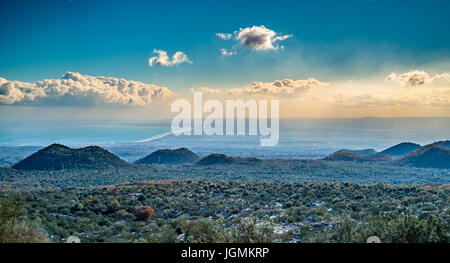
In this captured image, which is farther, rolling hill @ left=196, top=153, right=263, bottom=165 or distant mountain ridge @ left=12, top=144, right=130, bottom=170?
rolling hill @ left=196, top=153, right=263, bottom=165

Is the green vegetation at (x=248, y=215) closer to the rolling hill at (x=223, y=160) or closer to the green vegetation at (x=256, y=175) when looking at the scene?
the green vegetation at (x=256, y=175)

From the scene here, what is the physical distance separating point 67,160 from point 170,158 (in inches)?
1049

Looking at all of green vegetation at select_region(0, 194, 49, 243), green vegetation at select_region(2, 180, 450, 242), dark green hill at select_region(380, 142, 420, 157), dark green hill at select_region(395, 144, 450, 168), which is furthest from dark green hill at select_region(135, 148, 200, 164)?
green vegetation at select_region(0, 194, 49, 243)

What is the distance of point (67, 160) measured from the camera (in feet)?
156

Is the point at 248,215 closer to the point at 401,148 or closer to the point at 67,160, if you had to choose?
the point at 67,160

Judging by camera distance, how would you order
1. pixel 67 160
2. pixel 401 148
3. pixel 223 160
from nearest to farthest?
pixel 67 160, pixel 223 160, pixel 401 148

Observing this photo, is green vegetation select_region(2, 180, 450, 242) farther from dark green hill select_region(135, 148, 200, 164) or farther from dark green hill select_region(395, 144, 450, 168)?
dark green hill select_region(135, 148, 200, 164)

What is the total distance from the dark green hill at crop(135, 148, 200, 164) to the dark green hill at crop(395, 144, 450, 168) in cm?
4924

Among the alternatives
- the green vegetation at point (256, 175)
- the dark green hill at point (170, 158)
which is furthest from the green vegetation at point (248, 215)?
the dark green hill at point (170, 158)

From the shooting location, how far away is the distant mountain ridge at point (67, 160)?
4591 cm

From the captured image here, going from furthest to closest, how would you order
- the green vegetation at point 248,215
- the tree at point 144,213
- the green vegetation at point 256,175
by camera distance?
the green vegetation at point 256,175
the tree at point 144,213
the green vegetation at point 248,215

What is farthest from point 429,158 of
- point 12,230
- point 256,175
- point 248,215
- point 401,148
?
point 12,230

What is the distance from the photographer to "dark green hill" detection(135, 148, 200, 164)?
68.8 metres

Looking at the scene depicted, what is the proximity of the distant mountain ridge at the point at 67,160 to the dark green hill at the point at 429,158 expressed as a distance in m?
56.9
